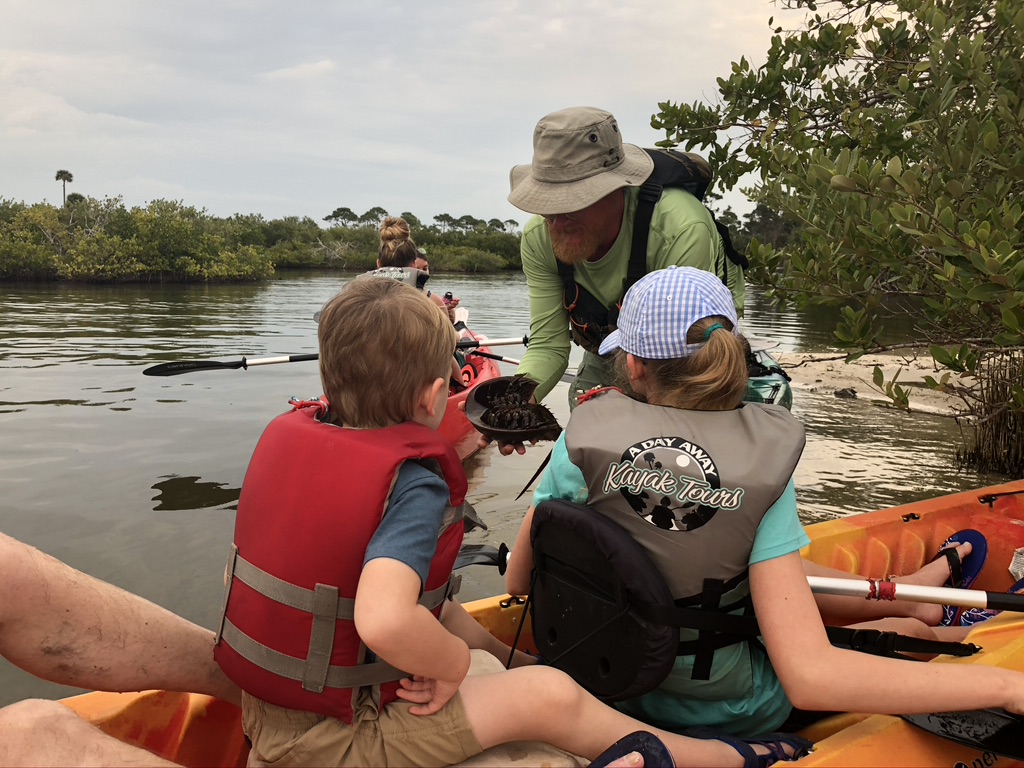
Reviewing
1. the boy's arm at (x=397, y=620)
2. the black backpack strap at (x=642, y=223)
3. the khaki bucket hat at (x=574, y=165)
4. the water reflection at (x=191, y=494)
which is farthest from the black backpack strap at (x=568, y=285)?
the water reflection at (x=191, y=494)

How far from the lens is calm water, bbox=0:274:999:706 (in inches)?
176

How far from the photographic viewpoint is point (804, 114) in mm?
5020

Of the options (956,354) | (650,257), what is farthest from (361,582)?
(956,354)

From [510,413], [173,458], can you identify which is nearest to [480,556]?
[510,413]

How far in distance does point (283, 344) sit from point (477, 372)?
682 centimetres

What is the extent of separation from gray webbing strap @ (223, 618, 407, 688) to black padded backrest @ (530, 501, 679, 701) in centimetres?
43

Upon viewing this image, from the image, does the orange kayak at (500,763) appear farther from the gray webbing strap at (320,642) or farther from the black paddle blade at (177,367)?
the black paddle blade at (177,367)

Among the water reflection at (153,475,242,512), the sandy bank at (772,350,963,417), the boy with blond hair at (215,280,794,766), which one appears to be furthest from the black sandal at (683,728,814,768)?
the sandy bank at (772,350,963,417)

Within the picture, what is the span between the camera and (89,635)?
1.61 m

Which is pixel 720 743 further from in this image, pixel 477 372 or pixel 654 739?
pixel 477 372

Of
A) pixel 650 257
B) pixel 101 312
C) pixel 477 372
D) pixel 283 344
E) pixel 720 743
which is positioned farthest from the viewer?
pixel 101 312

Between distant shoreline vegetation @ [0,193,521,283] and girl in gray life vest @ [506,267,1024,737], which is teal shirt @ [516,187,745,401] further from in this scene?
distant shoreline vegetation @ [0,193,521,283]

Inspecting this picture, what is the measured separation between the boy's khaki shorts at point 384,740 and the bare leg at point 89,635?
36 cm

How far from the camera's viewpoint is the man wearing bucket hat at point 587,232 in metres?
2.72
